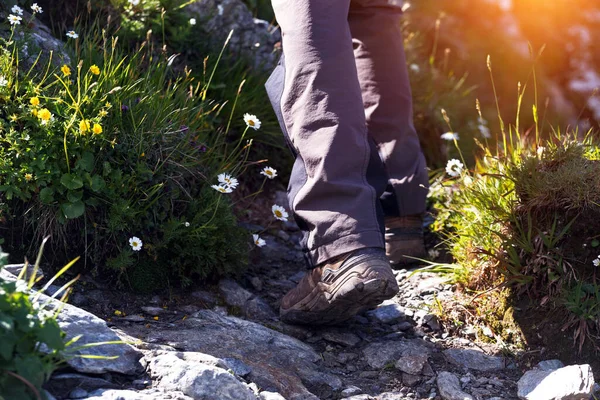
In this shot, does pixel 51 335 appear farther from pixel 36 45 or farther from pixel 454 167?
pixel 454 167

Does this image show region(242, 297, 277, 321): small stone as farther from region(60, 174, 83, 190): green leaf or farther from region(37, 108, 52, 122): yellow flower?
region(37, 108, 52, 122): yellow flower

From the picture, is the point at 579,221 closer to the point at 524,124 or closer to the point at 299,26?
the point at 299,26

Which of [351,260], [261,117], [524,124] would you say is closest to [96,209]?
[351,260]

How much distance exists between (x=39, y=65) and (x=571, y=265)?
96.2 inches

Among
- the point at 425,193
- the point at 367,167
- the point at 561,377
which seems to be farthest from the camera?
the point at 425,193

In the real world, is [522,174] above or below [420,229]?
above

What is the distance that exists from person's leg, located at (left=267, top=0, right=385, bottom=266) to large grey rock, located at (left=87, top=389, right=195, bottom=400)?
87 cm

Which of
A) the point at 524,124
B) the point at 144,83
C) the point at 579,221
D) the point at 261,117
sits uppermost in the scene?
the point at 144,83

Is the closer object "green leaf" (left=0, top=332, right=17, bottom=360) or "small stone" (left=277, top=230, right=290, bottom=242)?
"green leaf" (left=0, top=332, right=17, bottom=360)

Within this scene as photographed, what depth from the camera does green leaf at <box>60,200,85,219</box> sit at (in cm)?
271

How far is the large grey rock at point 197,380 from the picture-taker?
6.89 feet

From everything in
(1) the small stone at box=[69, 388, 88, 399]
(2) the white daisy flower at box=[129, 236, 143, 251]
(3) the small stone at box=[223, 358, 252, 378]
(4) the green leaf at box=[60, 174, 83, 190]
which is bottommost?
(3) the small stone at box=[223, 358, 252, 378]

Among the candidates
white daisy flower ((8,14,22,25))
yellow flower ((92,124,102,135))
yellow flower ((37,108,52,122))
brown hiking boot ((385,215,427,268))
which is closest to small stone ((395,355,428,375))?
brown hiking boot ((385,215,427,268))

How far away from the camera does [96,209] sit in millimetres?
2850
